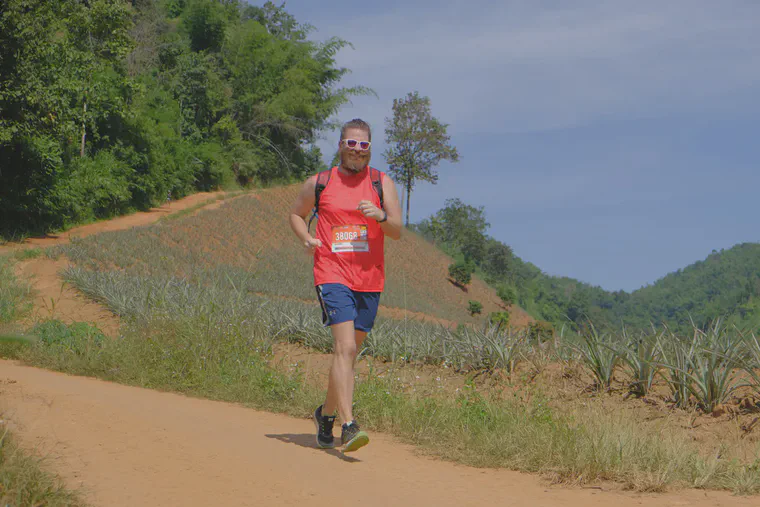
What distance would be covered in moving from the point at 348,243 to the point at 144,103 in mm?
28842

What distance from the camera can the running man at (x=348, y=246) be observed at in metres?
4.61

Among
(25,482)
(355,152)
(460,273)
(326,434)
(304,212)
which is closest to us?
(25,482)

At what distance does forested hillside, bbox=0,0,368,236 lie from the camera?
63.5 feet

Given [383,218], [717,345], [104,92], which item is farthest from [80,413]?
[104,92]

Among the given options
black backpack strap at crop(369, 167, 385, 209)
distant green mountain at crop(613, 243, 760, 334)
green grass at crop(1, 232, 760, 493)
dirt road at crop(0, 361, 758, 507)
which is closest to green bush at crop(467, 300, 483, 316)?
green grass at crop(1, 232, 760, 493)

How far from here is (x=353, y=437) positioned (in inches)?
175

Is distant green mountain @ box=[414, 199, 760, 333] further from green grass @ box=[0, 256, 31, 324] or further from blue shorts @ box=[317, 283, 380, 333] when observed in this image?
blue shorts @ box=[317, 283, 380, 333]

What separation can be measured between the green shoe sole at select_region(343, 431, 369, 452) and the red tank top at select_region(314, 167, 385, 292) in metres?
0.92

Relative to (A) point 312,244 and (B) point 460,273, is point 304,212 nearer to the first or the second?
(A) point 312,244

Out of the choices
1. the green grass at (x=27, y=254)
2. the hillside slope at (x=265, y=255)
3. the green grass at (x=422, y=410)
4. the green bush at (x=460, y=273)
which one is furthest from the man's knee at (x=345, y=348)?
the green bush at (x=460, y=273)

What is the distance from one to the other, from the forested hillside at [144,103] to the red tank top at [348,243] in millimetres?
15281

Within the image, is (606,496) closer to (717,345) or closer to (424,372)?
(717,345)

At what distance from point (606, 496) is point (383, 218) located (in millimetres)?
2077

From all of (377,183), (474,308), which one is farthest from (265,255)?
(377,183)
